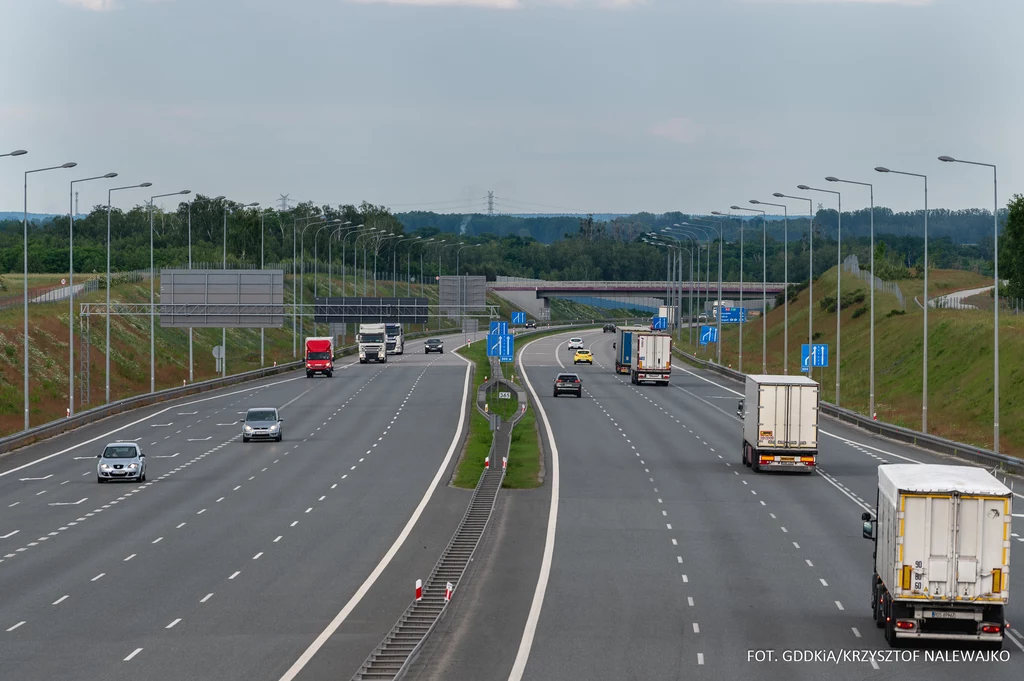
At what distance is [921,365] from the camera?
91500mm

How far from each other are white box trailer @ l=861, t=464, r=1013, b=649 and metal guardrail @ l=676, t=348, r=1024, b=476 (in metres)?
27.6

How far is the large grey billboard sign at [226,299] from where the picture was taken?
9600 centimetres

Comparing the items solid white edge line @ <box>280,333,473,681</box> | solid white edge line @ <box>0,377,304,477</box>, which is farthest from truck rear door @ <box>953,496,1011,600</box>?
solid white edge line @ <box>0,377,304,477</box>

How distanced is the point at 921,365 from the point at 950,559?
7030 centimetres

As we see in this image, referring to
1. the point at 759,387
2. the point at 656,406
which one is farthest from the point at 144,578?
the point at 656,406

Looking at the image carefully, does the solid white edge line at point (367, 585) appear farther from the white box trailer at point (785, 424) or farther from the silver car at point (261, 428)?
the white box trailer at point (785, 424)

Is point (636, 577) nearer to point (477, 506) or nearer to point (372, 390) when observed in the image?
point (477, 506)

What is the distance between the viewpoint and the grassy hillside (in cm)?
7069

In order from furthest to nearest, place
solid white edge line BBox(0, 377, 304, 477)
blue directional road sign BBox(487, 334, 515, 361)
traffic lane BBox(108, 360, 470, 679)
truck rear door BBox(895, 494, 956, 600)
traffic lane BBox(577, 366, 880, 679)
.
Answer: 1. blue directional road sign BBox(487, 334, 515, 361)
2. solid white edge line BBox(0, 377, 304, 477)
3. traffic lane BBox(577, 366, 880, 679)
4. traffic lane BBox(108, 360, 470, 679)
5. truck rear door BBox(895, 494, 956, 600)

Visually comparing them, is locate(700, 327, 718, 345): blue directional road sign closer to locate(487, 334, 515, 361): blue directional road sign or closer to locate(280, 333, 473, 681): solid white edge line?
locate(487, 334, 515, 361): blue directional road sign

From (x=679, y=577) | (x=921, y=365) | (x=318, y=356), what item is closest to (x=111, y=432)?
(x=318, y=356)

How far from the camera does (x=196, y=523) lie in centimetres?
4097

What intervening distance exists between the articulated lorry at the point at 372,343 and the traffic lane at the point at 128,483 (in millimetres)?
35341

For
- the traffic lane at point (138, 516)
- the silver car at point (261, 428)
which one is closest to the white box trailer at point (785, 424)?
the traffic lane at point (138, 516)
